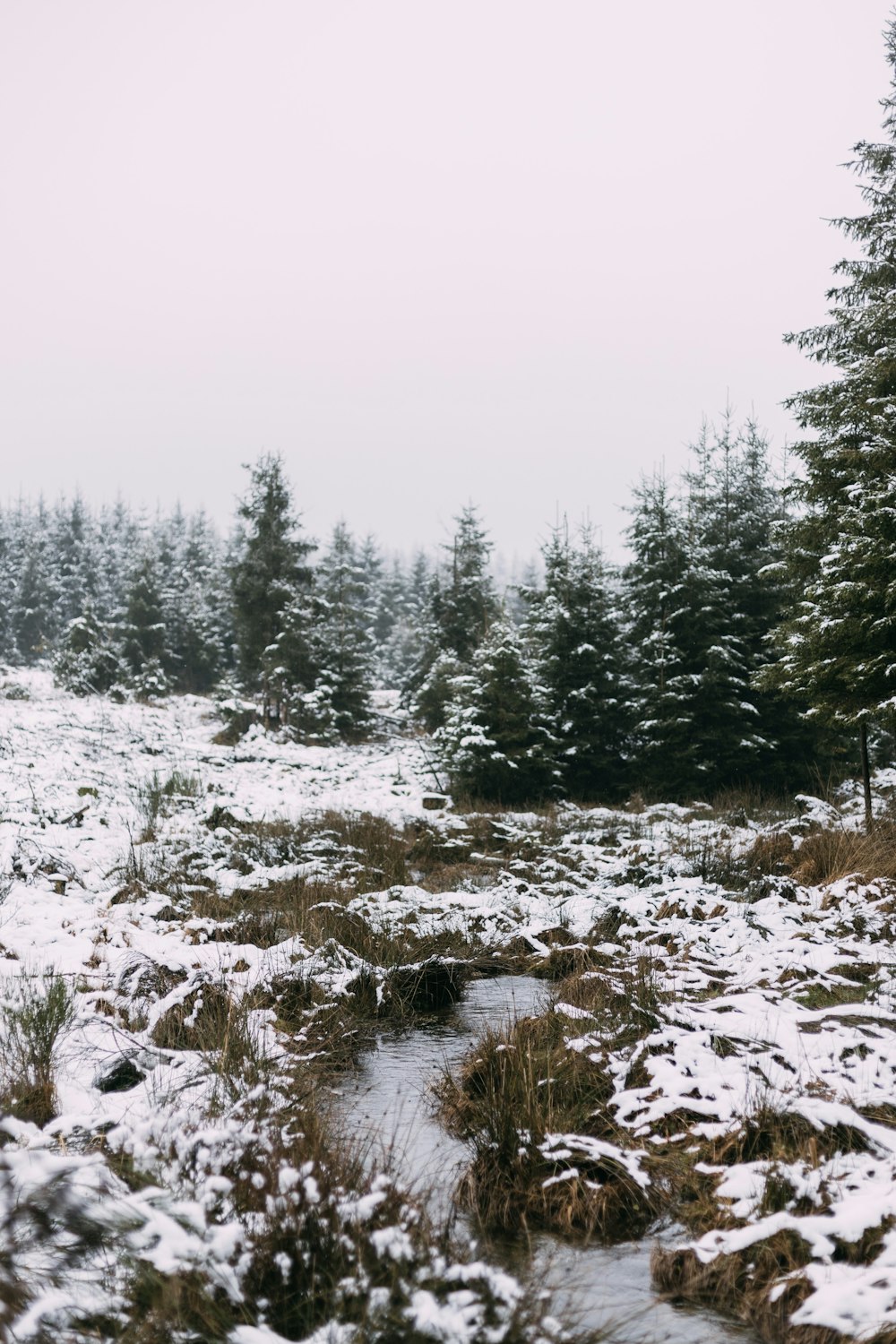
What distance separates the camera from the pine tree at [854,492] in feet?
28.8

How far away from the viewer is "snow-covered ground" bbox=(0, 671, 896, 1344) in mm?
2412

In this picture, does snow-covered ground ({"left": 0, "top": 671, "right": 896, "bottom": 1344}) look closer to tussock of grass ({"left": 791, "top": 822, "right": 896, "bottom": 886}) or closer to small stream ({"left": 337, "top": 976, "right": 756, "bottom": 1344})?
small stream ({"left": 337, "top": 976, "right": 756, "bottom": 1344})

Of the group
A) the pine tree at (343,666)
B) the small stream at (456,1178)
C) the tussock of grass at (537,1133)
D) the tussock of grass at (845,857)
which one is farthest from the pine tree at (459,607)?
the tussock of grass at (537,1133)

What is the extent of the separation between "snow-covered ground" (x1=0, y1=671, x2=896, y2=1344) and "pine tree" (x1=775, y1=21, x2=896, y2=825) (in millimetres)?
2277

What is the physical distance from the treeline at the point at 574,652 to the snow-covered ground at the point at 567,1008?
3.96 meters

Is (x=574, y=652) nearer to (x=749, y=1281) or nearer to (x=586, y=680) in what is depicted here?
(x=586, y=680)

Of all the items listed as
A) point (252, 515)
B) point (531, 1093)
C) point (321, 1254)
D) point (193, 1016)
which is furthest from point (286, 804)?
point (252, 515)

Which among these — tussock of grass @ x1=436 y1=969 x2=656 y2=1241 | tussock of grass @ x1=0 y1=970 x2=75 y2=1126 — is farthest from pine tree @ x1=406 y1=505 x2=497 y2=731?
tussock of grass @ x1=436 y1=969 x2=656 y2=1241

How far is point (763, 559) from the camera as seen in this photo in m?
17.3

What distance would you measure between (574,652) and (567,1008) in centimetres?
1251

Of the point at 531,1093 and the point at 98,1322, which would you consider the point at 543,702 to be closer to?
the point at 531,1093

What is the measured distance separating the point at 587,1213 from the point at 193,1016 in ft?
8.08

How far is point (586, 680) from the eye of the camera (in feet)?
56.1

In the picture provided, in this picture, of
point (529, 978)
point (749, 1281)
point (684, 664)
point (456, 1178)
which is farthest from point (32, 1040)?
point (684, 664)
